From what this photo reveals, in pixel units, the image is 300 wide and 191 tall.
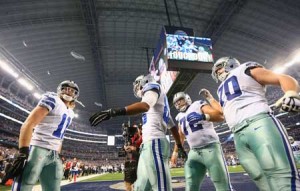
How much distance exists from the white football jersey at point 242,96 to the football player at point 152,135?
90cm

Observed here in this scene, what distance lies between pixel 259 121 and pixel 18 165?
111 inches

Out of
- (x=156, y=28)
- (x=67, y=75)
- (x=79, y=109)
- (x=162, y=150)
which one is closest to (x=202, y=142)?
(x=162, y=150)

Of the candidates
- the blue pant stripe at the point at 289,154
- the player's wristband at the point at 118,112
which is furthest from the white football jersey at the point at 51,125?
the blue pant stripe at the point at 289,154

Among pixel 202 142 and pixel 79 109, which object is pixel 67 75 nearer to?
pixel 79 109

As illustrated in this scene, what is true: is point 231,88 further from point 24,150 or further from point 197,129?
point 24,150

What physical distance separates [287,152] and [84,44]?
82.3ft

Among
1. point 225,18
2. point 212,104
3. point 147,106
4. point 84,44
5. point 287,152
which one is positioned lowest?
point 287,152

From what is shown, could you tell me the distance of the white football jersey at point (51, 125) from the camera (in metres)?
3.02

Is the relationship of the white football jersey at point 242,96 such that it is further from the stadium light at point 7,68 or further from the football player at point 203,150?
the stadium light at point 7,68

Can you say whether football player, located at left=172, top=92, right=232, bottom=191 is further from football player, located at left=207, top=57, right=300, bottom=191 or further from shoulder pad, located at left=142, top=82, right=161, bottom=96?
shoulder pad, located at left=142, top=82, right=161, bottom=96

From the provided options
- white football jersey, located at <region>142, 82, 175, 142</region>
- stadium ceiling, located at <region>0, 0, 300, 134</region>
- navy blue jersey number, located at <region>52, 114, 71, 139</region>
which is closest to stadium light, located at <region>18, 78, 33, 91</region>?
stadium ceiling, located at <region>0, 0, 300, 134</region>

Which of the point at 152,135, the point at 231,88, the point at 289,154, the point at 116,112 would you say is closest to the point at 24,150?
the point at 116,112

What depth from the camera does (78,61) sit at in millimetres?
28109

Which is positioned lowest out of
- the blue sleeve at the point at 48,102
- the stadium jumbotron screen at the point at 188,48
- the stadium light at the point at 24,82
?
the blue sleeve at the point at 48,102
